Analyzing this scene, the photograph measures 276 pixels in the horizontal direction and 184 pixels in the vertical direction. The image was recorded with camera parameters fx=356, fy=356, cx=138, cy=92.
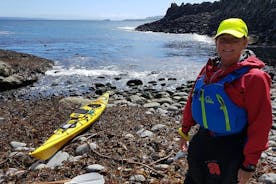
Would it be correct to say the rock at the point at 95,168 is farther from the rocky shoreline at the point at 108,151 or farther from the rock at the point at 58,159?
the rock at the point at 58,159

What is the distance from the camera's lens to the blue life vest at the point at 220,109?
9.39ft

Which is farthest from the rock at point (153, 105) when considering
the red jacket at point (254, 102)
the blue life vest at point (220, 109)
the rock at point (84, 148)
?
the red jacket at point (254, 102)

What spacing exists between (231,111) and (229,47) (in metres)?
0.53

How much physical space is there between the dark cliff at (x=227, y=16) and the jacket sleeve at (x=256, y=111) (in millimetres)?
41355

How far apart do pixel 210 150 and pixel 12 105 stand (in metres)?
11.1

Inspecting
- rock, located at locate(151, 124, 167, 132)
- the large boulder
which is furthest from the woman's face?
the large boulder

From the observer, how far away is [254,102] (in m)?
2.75

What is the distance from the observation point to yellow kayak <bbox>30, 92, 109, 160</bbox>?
650cm

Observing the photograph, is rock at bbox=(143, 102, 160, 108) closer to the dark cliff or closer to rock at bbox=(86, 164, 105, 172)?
rock at bbox=(86, 164, 105, 172)

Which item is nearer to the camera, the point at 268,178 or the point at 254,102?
the point at 254,102

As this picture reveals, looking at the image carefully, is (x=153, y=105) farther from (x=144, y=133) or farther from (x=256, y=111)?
(x=256, y=111)

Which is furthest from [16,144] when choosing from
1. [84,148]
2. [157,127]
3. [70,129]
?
[157,127]

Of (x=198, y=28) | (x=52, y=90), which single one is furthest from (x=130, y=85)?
(x=198, y=28)

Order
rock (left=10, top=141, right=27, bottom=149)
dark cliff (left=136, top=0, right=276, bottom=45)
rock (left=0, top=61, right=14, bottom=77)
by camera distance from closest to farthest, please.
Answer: rock (left=10, top=141, right=27, bottom=149) < rock (left=0, top=61, right=14, bottom=77) < dark cliff (left=136, top=0, right=276, bottom=45)
